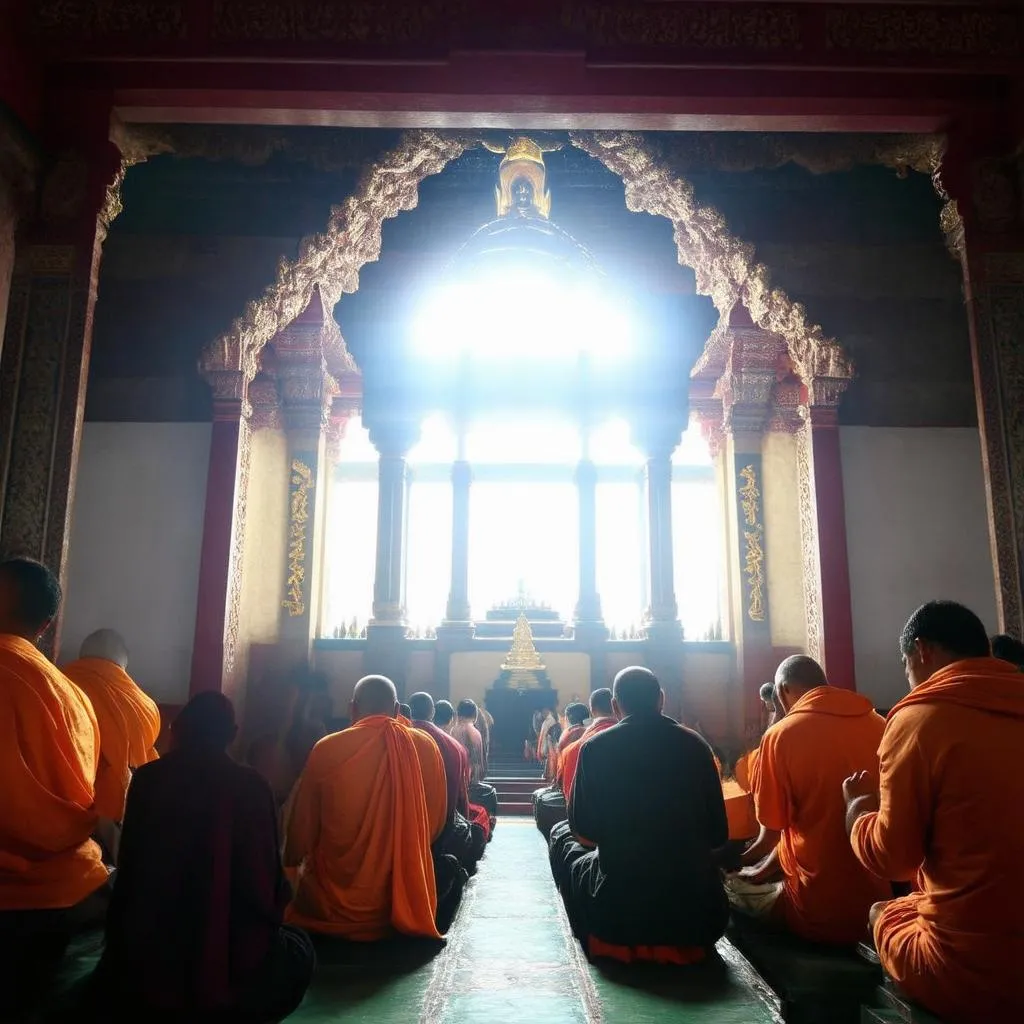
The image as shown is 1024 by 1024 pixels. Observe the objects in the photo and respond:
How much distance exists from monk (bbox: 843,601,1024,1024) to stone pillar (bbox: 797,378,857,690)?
3806 mm

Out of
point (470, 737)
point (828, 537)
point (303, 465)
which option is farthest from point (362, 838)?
point (303, 465)

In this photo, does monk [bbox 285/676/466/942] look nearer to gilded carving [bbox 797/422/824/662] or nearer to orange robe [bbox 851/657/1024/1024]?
orange robe [bbox 851/657/1024/1024]

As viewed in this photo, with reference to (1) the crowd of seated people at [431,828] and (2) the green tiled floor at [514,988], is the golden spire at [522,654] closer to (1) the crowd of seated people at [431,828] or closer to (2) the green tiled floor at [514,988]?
(1) the crowd of seated people at [431,828]

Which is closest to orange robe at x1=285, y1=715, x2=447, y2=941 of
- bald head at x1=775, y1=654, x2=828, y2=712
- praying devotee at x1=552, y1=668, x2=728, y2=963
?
praying devotee at x1=552, y1=668, x2=728, y2=963

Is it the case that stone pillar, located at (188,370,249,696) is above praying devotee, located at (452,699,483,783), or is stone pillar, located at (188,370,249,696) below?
above

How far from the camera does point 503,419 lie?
12.0 meters

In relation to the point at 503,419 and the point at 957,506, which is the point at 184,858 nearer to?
the point at 957,506

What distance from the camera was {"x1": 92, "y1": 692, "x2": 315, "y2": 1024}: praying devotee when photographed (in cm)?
229

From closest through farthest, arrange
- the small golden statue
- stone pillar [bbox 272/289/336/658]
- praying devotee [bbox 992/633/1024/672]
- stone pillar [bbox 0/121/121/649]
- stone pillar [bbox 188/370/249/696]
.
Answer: praying devotee [bbox 992/633/1024/672] → stone pillar [bbox 0/121/121/649] → stone pillar [bbox 188/370/249/696] → stone pillar [bbox 272/289/336/658] → the small golden statue

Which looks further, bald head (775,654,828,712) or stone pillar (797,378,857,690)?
stone pillar (797,378,857,690)

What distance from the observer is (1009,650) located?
11.9ft

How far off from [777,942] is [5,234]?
5095mm

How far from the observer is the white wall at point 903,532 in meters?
5.93

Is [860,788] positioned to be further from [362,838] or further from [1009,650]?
[362,838]
